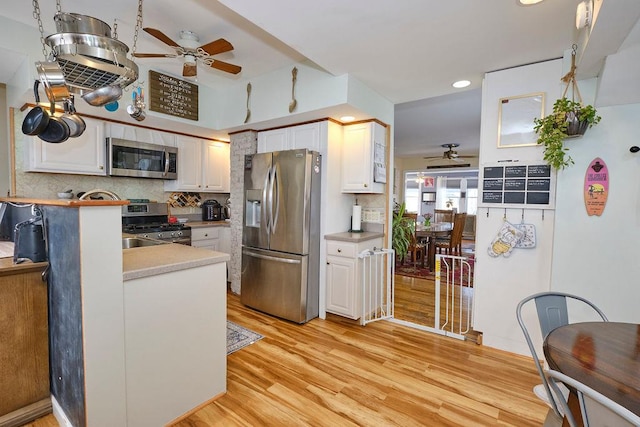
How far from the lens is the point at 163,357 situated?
1.62 metres

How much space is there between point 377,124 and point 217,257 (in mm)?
2299

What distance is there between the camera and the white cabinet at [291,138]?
3258 millimetres

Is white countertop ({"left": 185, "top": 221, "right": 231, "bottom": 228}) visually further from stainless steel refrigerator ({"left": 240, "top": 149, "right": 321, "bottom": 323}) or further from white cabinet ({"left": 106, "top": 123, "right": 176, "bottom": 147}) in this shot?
white cabinet ({"left": 106, "top": 123, "right": 176, "bottom": 147})

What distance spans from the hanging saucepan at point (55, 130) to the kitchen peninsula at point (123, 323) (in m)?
0.69

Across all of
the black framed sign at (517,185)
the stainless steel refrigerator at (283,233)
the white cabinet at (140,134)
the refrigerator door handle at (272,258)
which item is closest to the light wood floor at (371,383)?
the stainless steel refrigerator at (283,233)

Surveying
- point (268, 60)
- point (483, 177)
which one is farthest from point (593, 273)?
point (268, 60)

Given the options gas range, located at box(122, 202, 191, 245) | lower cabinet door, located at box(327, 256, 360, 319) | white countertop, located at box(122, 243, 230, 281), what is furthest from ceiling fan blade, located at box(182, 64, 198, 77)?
lower cabinet door, located at box(327, 256, 360, 319)

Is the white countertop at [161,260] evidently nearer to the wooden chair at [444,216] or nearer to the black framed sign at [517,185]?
the black framed sign at [517,185]

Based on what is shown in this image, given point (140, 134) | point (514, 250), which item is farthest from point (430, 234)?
point (140, 134)

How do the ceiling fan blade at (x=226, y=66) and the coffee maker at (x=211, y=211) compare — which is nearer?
the ceiling fan blade at (x=226, y=66)

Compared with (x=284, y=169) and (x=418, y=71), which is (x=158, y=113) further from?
(x=418, y=71)

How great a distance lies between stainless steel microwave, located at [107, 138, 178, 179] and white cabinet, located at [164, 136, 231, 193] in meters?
0.14

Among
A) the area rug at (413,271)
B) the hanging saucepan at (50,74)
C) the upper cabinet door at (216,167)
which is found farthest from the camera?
the area rug at (413,271)

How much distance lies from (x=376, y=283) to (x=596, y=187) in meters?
2.04
